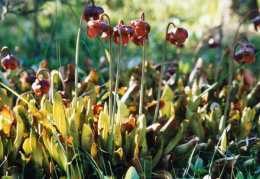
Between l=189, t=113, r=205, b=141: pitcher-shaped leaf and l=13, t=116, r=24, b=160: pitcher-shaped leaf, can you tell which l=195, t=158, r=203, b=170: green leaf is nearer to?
l=189, t=113, r=205, b=141: pitcher-shaped leaf

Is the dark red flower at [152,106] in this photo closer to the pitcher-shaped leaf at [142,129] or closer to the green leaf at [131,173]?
the pitcher-shaped leaf at [142,129]

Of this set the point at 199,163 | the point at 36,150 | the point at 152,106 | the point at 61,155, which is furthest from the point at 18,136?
the point at 199,163

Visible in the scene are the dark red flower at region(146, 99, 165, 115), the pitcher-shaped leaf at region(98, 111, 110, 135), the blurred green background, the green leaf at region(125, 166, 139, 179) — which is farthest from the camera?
the blurred green background

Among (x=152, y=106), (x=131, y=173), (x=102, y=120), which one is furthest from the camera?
(x=152, y=106)

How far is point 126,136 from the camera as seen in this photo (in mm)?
1761

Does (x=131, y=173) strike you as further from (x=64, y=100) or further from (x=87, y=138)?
(x=64, y=100)

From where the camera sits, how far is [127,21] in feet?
16.0

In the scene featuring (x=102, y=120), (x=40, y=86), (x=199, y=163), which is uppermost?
(x=40, y=86)

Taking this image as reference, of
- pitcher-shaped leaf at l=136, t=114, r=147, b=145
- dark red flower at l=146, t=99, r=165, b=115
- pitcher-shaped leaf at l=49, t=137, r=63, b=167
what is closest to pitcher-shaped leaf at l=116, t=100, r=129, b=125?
pitcher-shaped leaf at l=136, t=114, r=147, b=145

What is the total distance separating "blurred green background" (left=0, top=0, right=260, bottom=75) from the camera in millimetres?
4156

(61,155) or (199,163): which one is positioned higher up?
(61,155)

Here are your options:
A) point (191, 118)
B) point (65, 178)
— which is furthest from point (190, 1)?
point (65, 178)

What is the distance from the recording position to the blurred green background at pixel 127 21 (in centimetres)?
416

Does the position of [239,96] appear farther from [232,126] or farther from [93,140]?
[93,140]
